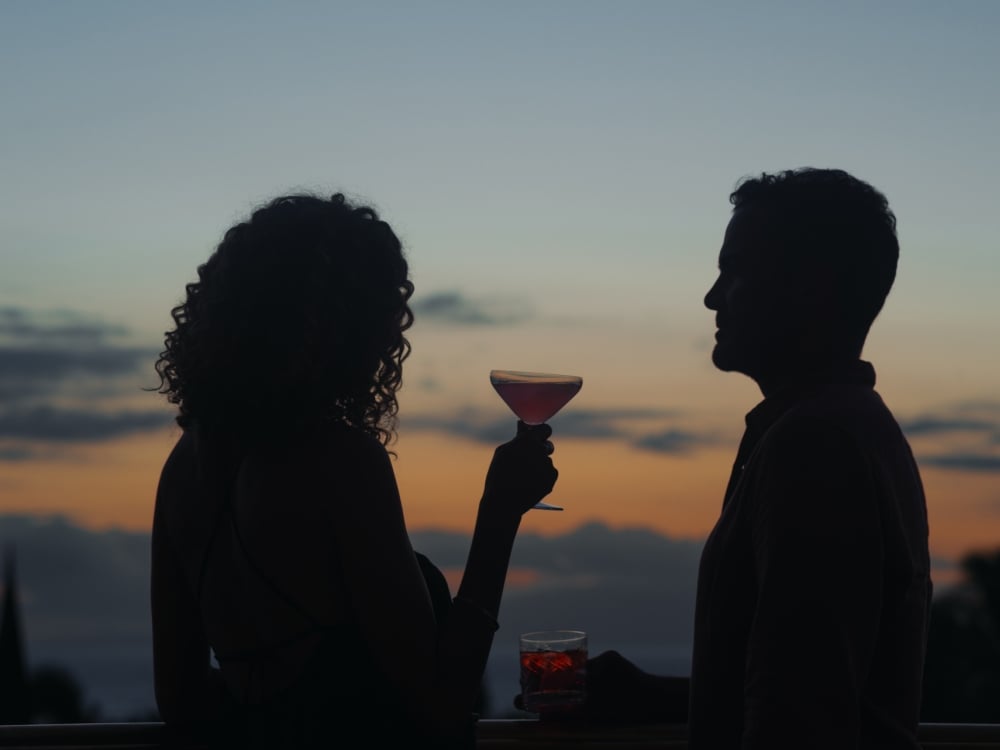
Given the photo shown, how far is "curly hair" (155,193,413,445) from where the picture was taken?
8.91 ft

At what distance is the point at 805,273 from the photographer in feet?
8.11

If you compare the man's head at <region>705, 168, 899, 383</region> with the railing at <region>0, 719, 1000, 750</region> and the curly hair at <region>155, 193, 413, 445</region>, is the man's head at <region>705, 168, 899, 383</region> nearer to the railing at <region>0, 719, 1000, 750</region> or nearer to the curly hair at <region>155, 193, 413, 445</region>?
the curly hair at <region>155, 193, 413, 445</region>

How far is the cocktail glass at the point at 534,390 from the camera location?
3.75 meters

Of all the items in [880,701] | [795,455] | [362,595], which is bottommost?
[880,701]

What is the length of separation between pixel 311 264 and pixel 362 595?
80 cm

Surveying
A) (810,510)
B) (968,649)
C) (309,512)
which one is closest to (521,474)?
(309,512)

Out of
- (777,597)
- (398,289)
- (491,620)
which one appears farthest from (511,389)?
(777,597)

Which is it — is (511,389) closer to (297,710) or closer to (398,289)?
(398,289)

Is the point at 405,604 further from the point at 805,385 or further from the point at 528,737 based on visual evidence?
the point at 805,385

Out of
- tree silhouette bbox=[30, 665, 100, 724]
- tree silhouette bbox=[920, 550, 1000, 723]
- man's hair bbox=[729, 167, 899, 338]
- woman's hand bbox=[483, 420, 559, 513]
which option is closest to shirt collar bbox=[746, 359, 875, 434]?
man's hair bbox=[729, 167, 899, 338]

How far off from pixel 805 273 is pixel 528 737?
4.55 ft

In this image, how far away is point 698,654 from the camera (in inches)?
89.7

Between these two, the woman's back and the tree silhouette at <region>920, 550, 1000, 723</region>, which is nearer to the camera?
the woman's back

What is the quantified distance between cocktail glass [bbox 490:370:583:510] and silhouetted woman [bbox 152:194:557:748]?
812 mm
